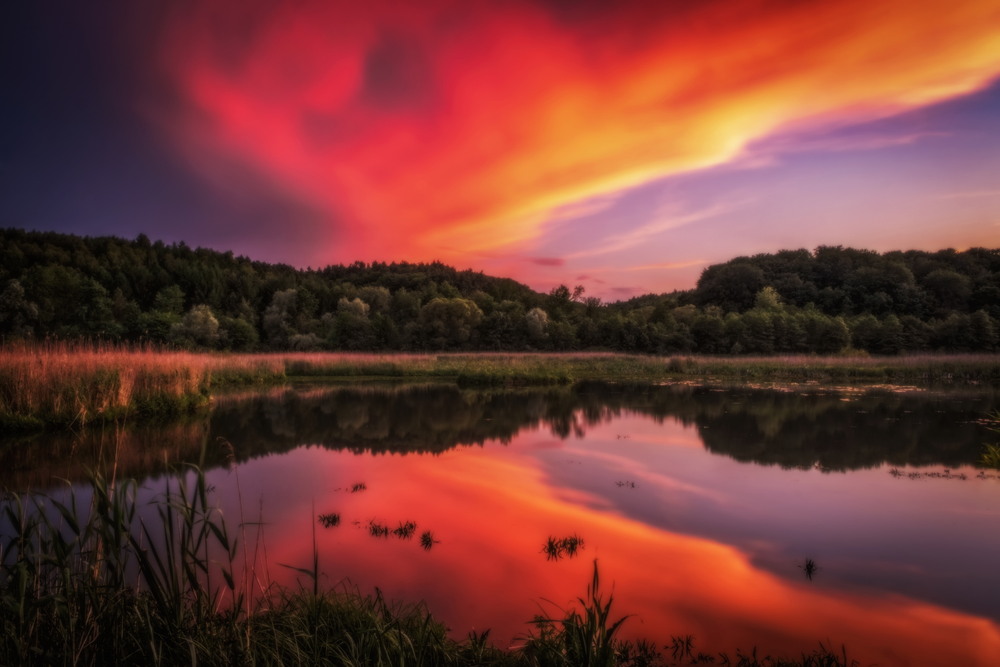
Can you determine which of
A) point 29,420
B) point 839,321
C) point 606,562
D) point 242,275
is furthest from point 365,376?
point 242,275

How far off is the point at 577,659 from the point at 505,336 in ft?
192

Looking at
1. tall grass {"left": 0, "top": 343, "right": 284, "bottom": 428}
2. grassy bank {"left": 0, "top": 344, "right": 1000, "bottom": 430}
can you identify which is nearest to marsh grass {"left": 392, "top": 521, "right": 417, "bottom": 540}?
tall grass {"left": 0, "top": 343, "right": 284, "bottom": 428}

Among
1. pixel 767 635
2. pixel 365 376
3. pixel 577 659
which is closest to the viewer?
pixel 577 659

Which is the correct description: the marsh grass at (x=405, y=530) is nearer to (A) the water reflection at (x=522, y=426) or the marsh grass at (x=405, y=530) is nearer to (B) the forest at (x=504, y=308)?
(A) the water reflection at (x=522, y=426)

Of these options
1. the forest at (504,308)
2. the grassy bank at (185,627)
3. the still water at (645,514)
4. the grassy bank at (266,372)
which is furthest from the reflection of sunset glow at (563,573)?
the forest at (504,308)

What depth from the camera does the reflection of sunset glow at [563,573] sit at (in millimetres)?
4465

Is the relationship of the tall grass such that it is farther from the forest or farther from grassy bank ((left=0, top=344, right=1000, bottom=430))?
the forest

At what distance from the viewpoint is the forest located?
49062 millimetres

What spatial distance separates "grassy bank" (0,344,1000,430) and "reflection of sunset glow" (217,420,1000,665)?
638 centimetres

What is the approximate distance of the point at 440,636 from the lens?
3.67m

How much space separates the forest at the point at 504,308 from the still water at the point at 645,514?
34955mm

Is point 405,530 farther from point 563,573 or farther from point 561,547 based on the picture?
point 563,573

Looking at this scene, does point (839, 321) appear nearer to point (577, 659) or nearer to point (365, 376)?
point (365, 376)

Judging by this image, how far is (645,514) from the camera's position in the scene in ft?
25.4
